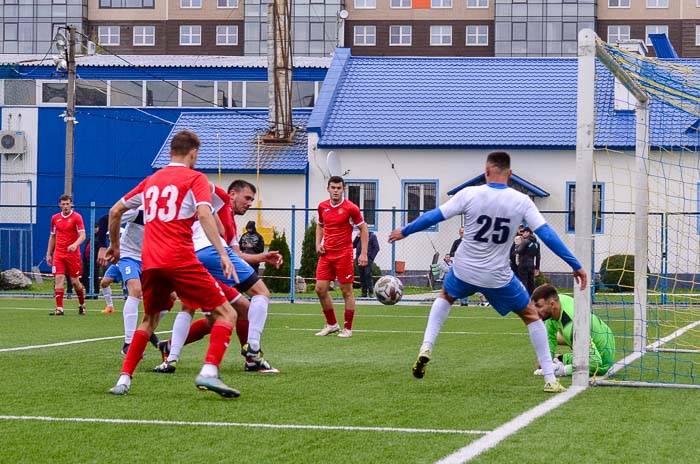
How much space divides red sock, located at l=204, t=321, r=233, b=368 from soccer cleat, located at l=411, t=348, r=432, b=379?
1778 millimetres

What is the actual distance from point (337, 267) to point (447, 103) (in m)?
23.4

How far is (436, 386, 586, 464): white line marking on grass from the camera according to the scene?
595 centimetres

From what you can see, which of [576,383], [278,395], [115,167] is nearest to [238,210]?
[278,395]

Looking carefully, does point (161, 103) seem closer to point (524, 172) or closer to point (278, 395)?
point (524, 172)

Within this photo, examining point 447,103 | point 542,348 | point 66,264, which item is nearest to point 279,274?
point 66,264

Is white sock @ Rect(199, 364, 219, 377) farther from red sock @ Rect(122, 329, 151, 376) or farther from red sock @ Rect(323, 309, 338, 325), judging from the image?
red sock @ Rect(323, 309, 338, 325)

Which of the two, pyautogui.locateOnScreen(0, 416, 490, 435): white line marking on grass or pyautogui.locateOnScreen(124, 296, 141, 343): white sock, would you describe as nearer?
pyautogui.locateOnScreen(0, 416, 490, 435): white line marking on grass

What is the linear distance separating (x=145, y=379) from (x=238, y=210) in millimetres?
1958

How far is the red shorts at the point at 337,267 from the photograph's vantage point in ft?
51.3

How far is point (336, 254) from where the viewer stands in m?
15.6

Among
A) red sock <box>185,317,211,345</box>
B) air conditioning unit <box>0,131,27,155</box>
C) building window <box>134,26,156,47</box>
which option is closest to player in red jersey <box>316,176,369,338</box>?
red sock <box>185,317,211,345</box>

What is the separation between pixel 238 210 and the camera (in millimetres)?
10789

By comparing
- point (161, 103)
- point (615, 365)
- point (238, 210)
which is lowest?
point (615, 365)

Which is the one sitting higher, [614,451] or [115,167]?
[115,167]
